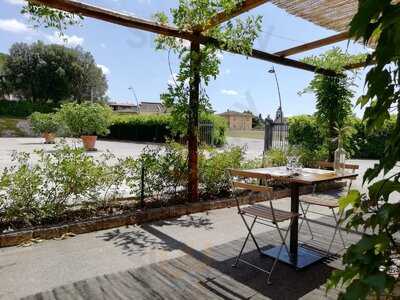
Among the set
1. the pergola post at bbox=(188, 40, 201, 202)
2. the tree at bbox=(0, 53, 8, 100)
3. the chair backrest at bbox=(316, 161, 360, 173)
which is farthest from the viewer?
the tree at bbox=(0, 53, 8, 100)

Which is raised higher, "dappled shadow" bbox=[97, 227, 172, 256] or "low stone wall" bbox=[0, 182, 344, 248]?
"low stone wall" bbox=[0, 182, 344, 248]

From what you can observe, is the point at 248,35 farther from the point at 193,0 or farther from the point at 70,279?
the point at 70,279

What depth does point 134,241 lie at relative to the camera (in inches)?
149

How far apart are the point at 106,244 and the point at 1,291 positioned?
1176 millimetres

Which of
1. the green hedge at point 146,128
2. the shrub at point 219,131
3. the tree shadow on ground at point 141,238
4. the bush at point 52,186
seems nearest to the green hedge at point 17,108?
the green hedge at point 146,128

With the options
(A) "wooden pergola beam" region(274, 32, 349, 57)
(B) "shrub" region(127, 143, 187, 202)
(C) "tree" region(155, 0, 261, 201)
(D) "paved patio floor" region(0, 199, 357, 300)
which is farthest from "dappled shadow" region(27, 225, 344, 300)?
(A) "wooden pergola beam" region(274, 32, 349, 57)

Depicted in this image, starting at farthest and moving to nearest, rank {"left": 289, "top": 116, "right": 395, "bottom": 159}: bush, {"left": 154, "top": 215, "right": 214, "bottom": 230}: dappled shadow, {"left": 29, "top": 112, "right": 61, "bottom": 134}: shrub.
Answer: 1. {"left": 29, "top": 112, "right": 61, "bottom": 134}: shrub
2. {"left": 289, "top": 116, "right": 395, "bottom": 159}: bush
3. {"left": 154, "top": 215, "right": 214, "bottom": 230}: dappled shadow

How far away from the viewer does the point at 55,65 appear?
3198 cm

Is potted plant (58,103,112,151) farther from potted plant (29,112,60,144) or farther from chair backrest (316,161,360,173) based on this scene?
chair backrest (316,161,360,173)

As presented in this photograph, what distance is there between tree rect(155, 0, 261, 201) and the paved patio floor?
147 cm

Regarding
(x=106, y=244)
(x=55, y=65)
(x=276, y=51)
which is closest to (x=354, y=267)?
(x=106, y=244)

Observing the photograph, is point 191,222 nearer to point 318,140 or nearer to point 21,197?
point 21,197

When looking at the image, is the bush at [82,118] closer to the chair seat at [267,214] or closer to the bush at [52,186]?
the bush at [52,186]

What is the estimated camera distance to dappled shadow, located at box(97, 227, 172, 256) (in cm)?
355
